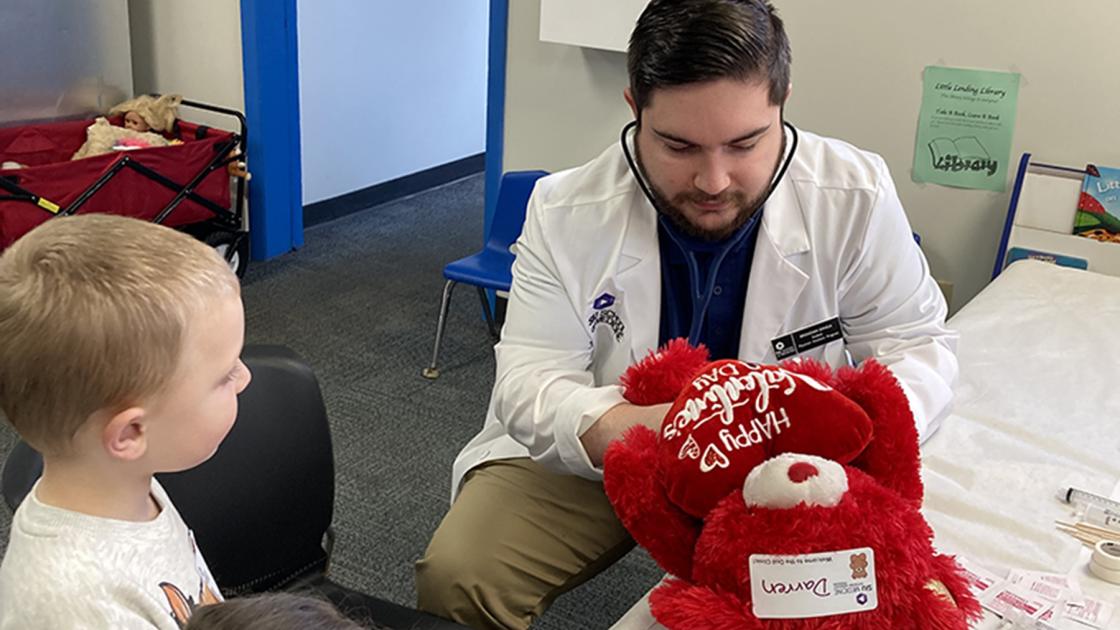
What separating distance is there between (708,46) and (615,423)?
1.60 feet

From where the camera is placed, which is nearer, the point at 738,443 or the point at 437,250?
the point at 738,443

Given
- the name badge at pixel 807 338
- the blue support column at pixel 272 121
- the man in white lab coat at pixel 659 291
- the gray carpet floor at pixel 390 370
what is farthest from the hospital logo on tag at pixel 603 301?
the blue support column at pixel 272 121

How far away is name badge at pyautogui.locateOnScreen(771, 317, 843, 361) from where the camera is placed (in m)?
1.55

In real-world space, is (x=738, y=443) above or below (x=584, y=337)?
above

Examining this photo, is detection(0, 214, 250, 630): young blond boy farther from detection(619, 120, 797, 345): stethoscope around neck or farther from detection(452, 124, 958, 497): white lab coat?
detection(619, 120, 797, 345): stethoscope around neck

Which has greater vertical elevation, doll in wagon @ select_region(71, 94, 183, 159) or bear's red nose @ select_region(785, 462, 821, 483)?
bear's red nose @ select_region(785, 462, 821, 483)

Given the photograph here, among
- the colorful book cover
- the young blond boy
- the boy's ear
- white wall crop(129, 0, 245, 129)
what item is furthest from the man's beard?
white wall crop(129, 0, 245, 129)

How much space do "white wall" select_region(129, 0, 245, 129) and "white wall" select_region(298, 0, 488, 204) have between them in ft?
1.10

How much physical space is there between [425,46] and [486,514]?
3.62 meters

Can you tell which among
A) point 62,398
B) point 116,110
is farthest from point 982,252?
point 116,110

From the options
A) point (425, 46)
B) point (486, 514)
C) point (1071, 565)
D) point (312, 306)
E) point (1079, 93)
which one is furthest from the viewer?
point (425, 46)

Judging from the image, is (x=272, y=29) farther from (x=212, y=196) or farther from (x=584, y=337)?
(x=584, y=337)

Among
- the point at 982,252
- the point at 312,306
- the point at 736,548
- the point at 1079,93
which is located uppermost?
the point at 1079,93

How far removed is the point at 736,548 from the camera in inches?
36.9
